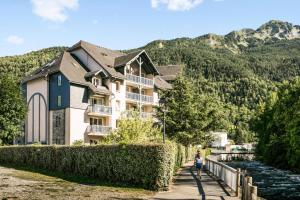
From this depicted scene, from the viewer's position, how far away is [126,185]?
1003 inches

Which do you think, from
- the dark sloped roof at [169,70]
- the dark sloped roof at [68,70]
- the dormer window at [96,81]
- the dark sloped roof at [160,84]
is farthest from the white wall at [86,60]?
the dark sloped roof at [169,70]

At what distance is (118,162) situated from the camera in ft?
87.4

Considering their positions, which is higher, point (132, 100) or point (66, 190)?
point (132, 100)

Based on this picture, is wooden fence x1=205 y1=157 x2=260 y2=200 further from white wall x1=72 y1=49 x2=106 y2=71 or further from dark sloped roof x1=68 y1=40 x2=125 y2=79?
white wall x1=72 y1=49 x2=106 y2=71

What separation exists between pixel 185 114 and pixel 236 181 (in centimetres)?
3218

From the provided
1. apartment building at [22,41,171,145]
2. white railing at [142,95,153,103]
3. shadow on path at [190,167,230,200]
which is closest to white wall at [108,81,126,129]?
apartment building at [22,41,171,145]

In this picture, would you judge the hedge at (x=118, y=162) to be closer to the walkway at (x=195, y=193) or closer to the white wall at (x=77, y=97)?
the walkway at (x=195, y=193)

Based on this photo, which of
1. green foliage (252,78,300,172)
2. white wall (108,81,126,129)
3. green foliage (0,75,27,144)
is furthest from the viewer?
white wall (108,81,126,129)

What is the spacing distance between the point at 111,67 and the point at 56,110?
10.6m

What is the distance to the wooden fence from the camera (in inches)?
649

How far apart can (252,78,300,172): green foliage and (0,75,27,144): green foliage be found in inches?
1212

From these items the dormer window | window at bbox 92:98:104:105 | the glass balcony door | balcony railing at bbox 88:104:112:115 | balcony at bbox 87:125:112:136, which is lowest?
balcony at bbox 87:125:112:136

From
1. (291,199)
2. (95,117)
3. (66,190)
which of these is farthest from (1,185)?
(95,117)

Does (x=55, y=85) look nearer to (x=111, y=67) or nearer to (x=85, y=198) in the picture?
(x=111, y=67)
